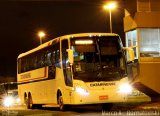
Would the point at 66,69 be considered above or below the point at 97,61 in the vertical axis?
below

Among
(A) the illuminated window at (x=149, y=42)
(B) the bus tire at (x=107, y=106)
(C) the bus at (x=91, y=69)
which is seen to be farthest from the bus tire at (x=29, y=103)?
(A) the illuminated window at (x=149, y=42)

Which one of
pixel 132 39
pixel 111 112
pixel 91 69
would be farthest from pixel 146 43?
pixel 111 112

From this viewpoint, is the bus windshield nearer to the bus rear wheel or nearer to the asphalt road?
the asphalt road

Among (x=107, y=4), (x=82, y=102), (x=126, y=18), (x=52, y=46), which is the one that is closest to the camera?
(x=82, y=102)

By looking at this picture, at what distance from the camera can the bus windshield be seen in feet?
74.8

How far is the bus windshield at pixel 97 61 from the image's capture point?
22.8 meters

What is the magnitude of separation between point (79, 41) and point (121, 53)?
198cm

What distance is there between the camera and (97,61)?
74.9 feet

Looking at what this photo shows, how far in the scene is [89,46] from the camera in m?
23.2

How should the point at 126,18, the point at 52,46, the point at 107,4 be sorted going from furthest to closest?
1. the point at 107,4
2. the point at 126,18
3. the point at 52,46

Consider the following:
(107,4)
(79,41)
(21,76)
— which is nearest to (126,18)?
(107,4)

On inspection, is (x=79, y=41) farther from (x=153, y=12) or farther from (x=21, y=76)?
(x=153, y=12)

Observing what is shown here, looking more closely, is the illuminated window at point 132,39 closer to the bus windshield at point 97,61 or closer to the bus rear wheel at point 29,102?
the bus rear wheel at point 29,102

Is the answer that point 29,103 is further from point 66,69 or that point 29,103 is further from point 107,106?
point 66,69
